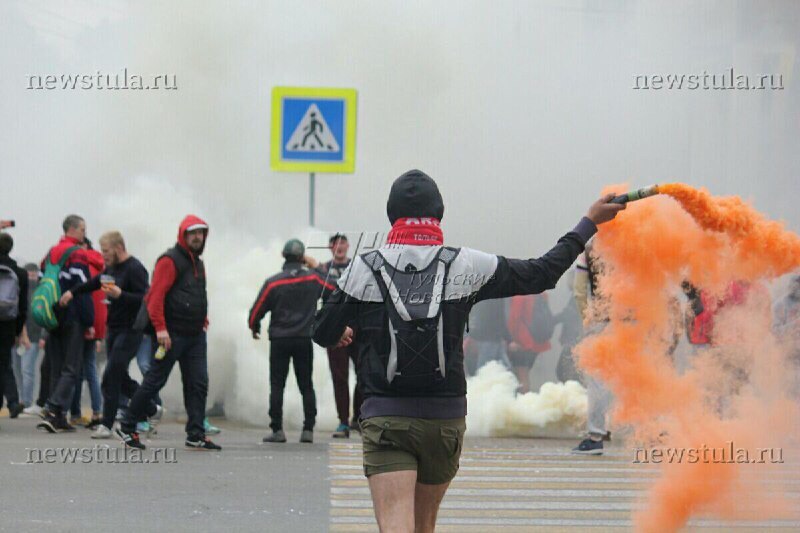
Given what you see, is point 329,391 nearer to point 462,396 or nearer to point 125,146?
point 125,146

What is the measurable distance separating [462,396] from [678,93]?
936 centimetres

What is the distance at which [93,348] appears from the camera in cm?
1088

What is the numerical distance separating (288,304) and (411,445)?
5.94 m

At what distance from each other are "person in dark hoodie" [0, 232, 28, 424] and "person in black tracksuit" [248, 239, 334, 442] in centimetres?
208

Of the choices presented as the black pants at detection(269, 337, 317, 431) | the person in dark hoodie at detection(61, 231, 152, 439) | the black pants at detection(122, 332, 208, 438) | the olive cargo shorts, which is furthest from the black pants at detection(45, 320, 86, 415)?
the olive cargo shorts

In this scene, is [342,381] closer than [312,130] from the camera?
Yes

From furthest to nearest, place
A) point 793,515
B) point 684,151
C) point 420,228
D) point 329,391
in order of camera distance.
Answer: point 684,151 < point 329,391 < point 793,515 < point 420,228

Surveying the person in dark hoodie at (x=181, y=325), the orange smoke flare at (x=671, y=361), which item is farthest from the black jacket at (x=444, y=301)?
the person in dark hoodie at (x=181, y=325)

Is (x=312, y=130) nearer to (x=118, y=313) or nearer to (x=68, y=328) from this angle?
(x=118, y=313)

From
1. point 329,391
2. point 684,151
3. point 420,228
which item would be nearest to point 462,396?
point 420,228

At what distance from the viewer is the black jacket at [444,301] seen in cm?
416

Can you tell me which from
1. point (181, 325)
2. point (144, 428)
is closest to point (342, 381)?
point (144, 428)

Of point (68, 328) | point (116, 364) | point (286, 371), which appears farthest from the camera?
point (68, 328)

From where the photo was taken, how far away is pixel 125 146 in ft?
43.1
